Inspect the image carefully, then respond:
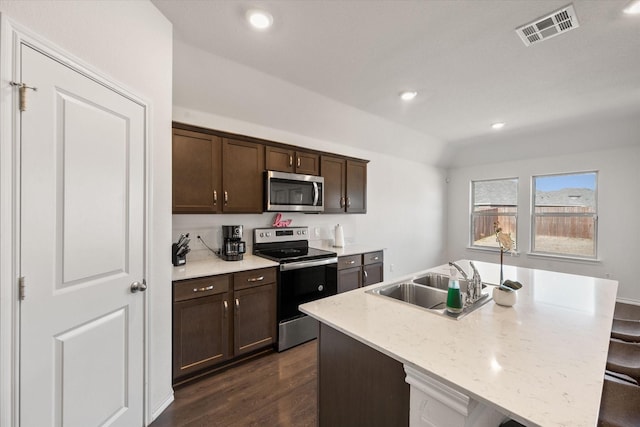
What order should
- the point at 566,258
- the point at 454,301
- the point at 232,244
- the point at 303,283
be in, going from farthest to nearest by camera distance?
the point at 566,258
the point at 303,283
the point at 232,244
the point at 454,301

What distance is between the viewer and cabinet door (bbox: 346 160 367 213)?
152 inches

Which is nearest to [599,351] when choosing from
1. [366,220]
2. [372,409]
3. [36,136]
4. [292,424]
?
[372,409]

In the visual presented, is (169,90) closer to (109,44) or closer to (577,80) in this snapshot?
(109,44)

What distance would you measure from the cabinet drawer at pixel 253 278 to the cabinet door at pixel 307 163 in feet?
4.18

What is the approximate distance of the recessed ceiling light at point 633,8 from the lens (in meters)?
1.69

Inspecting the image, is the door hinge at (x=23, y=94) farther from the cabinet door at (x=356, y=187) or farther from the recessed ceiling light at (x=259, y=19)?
the cabinet door at (x=356, y=187)

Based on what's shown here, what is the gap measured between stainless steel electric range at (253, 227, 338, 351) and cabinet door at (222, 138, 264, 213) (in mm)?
468

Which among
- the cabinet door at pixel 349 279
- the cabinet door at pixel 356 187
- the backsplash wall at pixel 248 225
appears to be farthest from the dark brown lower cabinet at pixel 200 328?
the cabinet door at pixel 356 187

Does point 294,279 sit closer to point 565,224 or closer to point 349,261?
point 349,261

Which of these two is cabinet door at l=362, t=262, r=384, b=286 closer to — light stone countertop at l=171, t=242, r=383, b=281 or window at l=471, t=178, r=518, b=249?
light stone countertop at l=171, t=242, r=383, b=281

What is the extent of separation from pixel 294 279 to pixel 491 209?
490 cm

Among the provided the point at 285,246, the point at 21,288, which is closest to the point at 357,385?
the point at 21,288

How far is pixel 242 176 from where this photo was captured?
109 inches

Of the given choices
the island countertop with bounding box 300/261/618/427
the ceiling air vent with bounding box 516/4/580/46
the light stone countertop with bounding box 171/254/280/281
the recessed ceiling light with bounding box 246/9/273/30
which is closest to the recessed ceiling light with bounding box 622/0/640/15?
the ceiling air vent with bounding box 516/4/580/46
